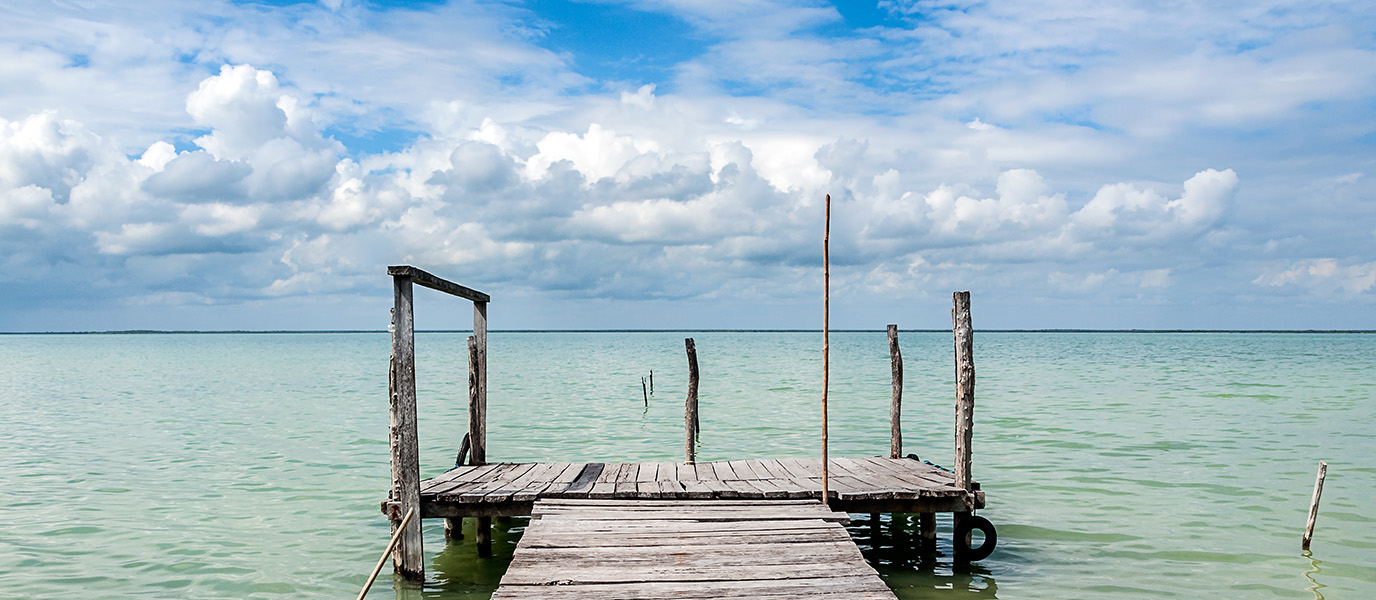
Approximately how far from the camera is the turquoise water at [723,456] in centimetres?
1002

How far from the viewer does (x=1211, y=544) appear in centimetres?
1113

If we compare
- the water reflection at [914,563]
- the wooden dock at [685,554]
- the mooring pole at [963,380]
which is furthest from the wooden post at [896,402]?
the wooden dock at [685,554]

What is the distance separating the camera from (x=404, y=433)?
8453 millimetres

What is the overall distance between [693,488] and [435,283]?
335cm

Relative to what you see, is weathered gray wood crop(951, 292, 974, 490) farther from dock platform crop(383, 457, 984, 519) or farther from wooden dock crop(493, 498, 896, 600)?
wooden dock crop(493, 498, 896, 600)

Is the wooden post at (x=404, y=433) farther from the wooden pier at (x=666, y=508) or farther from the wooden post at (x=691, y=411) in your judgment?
the wooden post at (x=691, y=411)

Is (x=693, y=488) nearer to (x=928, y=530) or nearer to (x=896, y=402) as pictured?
(x=928, y=530)

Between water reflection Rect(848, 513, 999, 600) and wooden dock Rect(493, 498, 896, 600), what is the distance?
178 centimetres

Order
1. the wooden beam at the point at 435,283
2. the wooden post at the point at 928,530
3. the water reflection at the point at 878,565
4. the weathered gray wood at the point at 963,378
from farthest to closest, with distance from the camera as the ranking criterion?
the wooden post at the point at 928,530
the weathered gray wood at the point at 963,378
the water reflection at the point at 878,565
the wooden beam at the point at 435,283

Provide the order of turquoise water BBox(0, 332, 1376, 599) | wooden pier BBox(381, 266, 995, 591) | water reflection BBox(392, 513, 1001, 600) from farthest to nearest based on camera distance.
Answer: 1. turquoise water BBox(0, 332, 1376, 599)
2. water reflection BBox(392, 513, 1001, 600)
3. wooden pier BBox(381, 266, 995, 591)

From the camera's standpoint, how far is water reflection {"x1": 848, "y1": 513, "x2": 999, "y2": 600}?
9.48 meters

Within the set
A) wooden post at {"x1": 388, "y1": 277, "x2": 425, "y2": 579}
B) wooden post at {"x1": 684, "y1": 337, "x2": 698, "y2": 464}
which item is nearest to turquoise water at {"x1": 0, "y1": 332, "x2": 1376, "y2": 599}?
wooden post at {"x1": 388, "y1": 277, "x2": 425, "y2": 579}

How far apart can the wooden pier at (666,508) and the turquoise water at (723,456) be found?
3.47ft

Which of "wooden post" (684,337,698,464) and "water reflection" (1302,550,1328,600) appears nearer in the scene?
"water reflection" (1302,550,1328,600)
